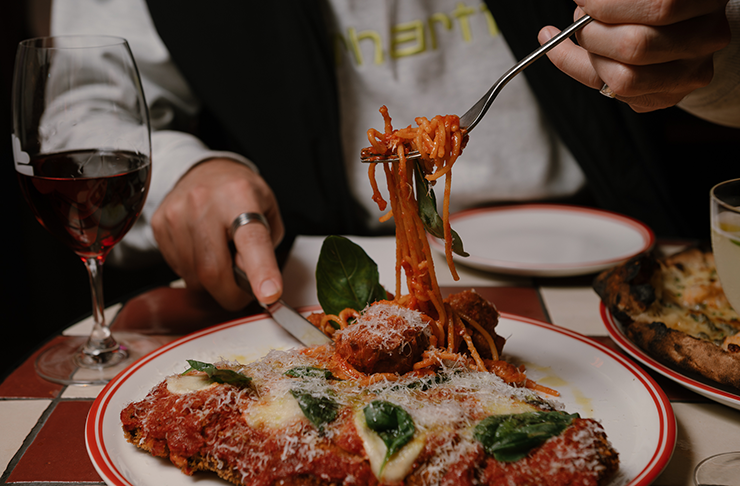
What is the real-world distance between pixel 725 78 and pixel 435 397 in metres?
1.57

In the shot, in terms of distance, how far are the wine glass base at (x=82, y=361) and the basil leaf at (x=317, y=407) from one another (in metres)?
0.70

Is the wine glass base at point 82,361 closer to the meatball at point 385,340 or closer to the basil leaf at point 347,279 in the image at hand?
the basil leaf at point 347,279

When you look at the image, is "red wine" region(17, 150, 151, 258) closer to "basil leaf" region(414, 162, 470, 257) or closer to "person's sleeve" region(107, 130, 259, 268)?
"person's sleeve" region(107, 130, 259, 268)

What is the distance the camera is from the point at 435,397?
1.15 meters

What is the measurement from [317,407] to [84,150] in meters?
0.98

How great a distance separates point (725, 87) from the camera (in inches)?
76.7

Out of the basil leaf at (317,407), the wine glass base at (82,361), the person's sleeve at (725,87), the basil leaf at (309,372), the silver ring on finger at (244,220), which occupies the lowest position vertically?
the wine glass base at (82,361)

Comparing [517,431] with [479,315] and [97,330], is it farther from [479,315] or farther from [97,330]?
[97,330]

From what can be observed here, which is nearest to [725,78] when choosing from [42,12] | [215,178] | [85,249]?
[215,178]

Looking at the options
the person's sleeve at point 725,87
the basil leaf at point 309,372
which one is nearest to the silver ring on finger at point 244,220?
the basil leaf at point 309,372

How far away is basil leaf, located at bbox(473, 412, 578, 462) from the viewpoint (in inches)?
38.9

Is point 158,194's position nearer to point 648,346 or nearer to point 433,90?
point 433,90

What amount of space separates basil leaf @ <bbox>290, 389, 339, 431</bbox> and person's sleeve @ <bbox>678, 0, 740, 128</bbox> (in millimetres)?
1649

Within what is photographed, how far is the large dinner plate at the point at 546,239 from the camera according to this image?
2154 millimetres
